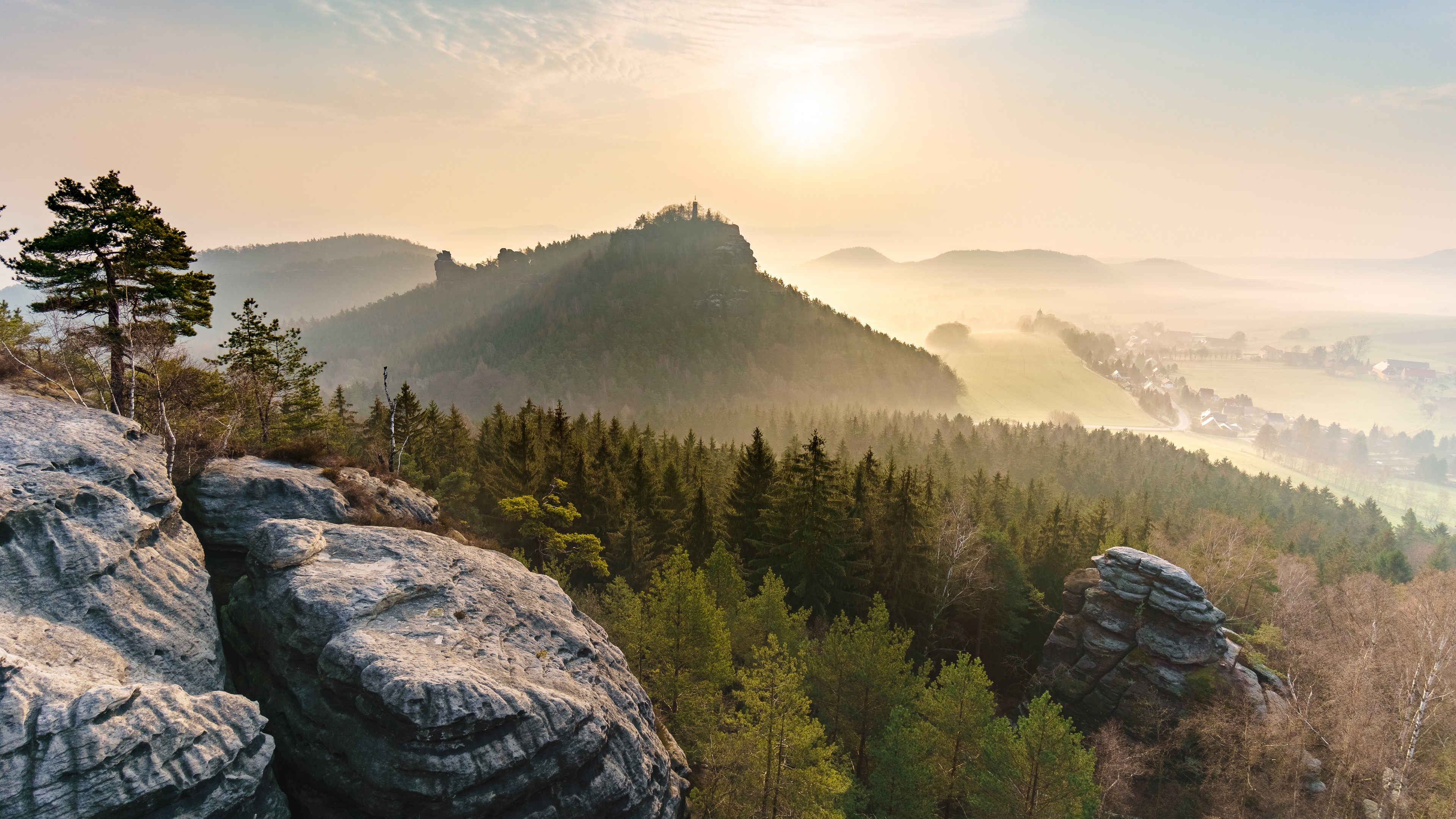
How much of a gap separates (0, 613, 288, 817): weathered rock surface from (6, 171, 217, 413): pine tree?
54.7ft

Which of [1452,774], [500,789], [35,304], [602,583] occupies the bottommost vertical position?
[1452,774]

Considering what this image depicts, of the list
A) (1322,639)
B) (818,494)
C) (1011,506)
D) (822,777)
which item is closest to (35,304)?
(822,777)

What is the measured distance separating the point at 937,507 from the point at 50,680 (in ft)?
169

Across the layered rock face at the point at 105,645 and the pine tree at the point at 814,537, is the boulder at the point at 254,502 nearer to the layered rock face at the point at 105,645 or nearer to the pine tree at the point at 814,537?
the layered rock face at the point at 105,645

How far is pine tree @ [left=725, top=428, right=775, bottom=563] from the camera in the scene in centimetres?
4547

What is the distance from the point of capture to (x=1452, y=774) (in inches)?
1105

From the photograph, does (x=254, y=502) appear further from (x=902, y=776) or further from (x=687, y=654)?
(x=902, y=776)

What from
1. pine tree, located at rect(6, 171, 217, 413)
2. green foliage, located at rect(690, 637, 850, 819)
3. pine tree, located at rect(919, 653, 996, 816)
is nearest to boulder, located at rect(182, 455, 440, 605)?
pine tree, located at rect(6, 171, 217, 413)

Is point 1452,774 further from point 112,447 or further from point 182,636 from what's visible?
point 112,447

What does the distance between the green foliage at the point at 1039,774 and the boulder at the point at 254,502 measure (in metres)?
27.8

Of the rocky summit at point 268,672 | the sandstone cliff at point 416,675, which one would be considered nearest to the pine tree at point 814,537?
the sandstone cliff at point 416,675

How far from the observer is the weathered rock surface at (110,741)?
11562 mm

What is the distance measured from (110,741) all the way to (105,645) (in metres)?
4.16

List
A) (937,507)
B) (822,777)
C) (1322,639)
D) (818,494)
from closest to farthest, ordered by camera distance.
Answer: (822,777)
(818,494)
(1322,639)
(937,507)
